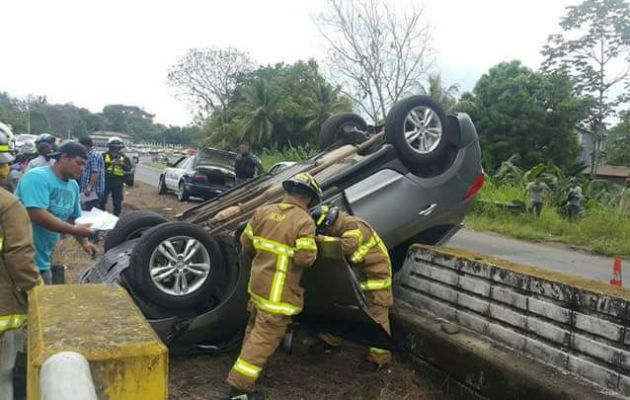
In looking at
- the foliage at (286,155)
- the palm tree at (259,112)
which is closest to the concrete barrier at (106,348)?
the foliage at (286,155)

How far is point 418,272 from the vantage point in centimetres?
462

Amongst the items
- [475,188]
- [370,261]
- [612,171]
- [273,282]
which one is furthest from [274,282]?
[612,171]

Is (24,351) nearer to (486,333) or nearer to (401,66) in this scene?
(486,333)

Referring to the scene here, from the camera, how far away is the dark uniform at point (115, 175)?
378 inches

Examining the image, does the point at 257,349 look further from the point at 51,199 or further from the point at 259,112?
the point at 259,112

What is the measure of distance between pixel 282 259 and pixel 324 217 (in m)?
0.56

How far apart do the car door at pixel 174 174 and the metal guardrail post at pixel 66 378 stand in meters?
14.7

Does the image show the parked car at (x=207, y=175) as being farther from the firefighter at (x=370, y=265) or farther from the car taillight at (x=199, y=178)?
the firefighter at (x=370, y=265)

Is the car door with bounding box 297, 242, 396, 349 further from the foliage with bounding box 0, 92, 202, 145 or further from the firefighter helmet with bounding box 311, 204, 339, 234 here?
the foliage with bounding box 0, 92, 202, 145

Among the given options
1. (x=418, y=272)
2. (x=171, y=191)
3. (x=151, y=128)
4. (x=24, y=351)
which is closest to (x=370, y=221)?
(x=418, y=272)

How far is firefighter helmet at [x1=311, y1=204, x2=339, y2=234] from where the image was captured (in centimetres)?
413

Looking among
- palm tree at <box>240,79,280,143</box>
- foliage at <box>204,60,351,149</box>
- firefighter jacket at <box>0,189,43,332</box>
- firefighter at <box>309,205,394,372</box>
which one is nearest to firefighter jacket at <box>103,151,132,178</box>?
firefighter at <box>309,205,394,372</box>

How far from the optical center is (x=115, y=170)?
9.71 metres

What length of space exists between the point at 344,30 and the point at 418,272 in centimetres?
2189
